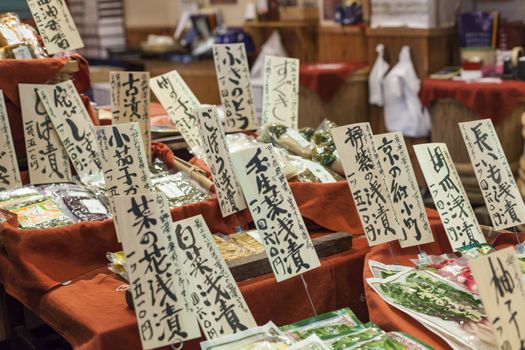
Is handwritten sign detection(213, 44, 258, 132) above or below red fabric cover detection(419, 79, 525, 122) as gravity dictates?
above

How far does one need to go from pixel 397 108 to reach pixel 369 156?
4.21m

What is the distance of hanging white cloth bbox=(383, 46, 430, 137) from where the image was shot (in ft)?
19.8

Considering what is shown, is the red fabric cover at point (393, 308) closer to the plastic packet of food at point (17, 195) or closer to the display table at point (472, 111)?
the plastic packet of food at point (17, 195)

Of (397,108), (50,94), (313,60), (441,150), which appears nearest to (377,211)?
(441,150)

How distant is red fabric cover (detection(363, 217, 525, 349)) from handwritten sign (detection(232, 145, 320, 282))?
0.64 feet

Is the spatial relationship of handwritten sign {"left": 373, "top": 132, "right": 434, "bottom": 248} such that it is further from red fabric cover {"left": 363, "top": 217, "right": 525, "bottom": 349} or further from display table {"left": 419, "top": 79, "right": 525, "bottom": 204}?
display table {"left": 419, "top": 79, "right": 525, "bottom": 204}

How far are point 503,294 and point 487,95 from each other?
3967 mm

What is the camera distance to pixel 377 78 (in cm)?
646

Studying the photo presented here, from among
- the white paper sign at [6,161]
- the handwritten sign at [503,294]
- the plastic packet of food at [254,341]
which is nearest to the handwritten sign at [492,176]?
the handwritten sign at [503,294]

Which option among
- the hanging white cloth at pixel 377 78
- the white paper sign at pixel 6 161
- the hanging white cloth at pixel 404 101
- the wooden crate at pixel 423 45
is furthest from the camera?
the hanging white cloth at pixel 377 78

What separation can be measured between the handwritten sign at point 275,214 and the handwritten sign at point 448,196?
0.49 metres

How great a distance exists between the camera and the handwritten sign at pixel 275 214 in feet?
6.19

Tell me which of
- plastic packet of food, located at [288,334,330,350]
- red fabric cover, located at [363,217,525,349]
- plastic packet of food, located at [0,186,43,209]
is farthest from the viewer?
plastic packet of food, located at [0,186,43,209]

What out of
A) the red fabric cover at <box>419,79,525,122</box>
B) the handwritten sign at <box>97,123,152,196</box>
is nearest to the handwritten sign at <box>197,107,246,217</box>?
the handwritten sign at <box>97,123,152,196</box>
